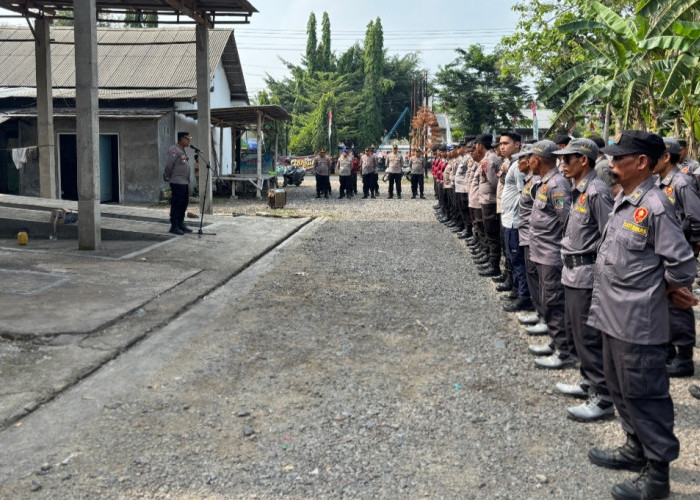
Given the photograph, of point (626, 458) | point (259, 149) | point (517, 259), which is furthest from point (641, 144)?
point (259, 149)

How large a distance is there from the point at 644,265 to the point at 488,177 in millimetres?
6063

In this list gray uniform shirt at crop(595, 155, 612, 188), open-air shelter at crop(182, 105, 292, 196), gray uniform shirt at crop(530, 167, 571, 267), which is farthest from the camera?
open-air shelter at crop(182, 105, 292, 196)

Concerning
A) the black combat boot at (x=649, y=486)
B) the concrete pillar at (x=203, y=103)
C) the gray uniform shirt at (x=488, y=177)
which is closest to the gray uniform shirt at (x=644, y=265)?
the black combat boot at (x=649, y=486)

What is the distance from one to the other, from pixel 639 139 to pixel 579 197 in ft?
3.69

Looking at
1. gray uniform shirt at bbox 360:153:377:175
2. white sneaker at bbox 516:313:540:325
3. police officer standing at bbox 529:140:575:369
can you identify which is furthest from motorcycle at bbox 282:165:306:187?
police officer standing at bbox 529:140:575:369

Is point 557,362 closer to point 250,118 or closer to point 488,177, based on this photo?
point 488,177

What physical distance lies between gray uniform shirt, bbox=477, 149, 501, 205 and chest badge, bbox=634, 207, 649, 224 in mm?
5828

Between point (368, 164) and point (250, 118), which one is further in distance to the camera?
point (368, 164)

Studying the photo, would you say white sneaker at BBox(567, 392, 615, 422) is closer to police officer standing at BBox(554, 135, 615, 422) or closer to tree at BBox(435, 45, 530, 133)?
police officer standing at BBox(554, 135, 615, 422)

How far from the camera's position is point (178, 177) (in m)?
12.6

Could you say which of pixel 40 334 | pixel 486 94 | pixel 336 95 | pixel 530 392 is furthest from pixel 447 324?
pixel 336 95

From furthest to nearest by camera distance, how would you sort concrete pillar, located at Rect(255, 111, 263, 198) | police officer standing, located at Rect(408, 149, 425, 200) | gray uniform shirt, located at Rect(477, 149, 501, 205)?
police officer standing, located at Rect(408, 149, 425, 200), concrete pillar, located at Rect(255, 111, 263, 198), gray uniform shirt, located at Rect(477, 149, 501, 205)

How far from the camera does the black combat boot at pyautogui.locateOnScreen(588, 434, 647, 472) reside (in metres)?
3.86

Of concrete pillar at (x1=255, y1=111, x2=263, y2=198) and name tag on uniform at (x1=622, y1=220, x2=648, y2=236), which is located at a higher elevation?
concrete pillar at (x1=255, y1=111, x2=263, y2=198)
